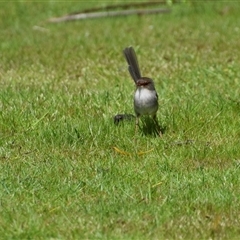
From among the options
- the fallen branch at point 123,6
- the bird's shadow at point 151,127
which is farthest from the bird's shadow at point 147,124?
the fallen branch at point 123,6

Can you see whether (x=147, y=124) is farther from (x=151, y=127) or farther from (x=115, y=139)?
(x=115, y=139)

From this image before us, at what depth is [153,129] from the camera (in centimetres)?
762

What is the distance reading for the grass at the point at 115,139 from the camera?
556 centimetres

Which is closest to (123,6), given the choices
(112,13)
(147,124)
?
(112,13)

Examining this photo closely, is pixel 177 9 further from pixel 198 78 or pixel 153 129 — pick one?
pixel 153 129

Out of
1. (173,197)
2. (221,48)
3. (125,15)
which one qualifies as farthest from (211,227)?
(125,15)

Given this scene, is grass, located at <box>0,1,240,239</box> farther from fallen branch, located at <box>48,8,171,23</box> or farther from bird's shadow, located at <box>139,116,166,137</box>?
fallen branch, located at <box>48,8,171,23</box>

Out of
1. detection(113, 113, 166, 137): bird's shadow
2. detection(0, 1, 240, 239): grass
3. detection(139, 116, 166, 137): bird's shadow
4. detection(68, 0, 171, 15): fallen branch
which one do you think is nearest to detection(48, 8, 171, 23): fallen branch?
detection(68, 0, 171, 15): fallen branch

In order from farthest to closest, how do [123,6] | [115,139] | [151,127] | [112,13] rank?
[123,6]
[112,13]
[151,127]
[115,139]

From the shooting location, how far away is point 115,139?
7.38 m

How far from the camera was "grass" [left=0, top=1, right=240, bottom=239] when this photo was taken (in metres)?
5.56

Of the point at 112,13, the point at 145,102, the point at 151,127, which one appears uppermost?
the point at 145,102

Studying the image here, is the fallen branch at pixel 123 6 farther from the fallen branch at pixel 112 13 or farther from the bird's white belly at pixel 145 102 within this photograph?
the bird's white belly at pixel 145 102

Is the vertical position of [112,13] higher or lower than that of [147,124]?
lower
